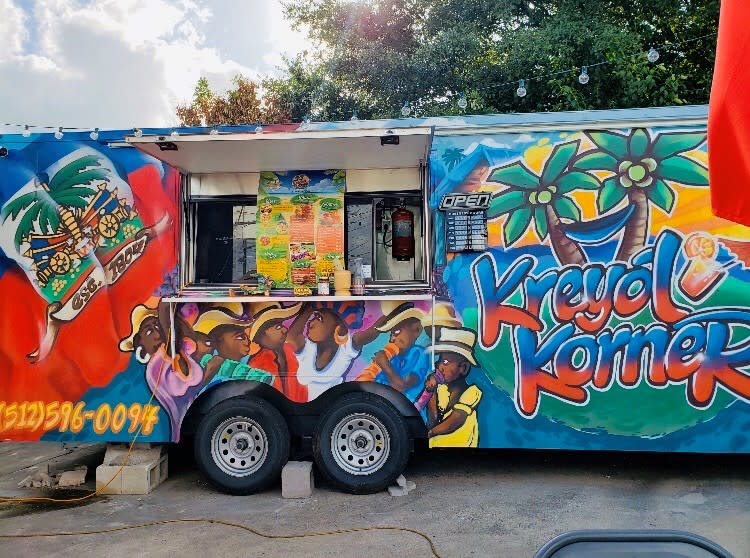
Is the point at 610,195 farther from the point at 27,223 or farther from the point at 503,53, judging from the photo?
the point at 503,53

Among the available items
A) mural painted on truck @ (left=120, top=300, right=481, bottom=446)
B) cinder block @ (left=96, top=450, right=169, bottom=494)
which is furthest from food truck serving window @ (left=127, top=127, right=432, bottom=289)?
cinder block @ (left=96, top=450, right=169, bottom=494)

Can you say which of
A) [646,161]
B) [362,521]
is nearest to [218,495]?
[362,521]

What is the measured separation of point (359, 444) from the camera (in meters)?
5.55

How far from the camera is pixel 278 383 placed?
5.62 metres

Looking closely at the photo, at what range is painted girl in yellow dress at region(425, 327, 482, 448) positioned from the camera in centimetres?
551

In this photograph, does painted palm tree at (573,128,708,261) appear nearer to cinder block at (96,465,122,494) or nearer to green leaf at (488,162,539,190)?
green leaf at (488,162,539,190)

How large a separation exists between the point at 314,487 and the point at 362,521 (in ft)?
2.86

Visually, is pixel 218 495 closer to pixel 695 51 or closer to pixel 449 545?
pixel 449 545

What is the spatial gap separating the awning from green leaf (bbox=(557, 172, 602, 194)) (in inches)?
48.4

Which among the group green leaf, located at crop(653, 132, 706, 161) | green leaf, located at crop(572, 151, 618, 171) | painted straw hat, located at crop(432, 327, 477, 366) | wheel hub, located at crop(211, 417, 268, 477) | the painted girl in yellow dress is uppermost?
green leaf, located at crop(653, 132, 706, 161)

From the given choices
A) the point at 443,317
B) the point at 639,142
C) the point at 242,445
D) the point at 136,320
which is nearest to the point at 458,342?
the point at 443,317

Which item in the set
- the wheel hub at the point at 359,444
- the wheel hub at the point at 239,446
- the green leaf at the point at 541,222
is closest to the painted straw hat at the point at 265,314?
the wheel hub at the point at 239,446

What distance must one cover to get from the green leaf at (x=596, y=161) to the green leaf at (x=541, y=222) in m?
0.50

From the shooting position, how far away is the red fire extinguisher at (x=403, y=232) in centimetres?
582
